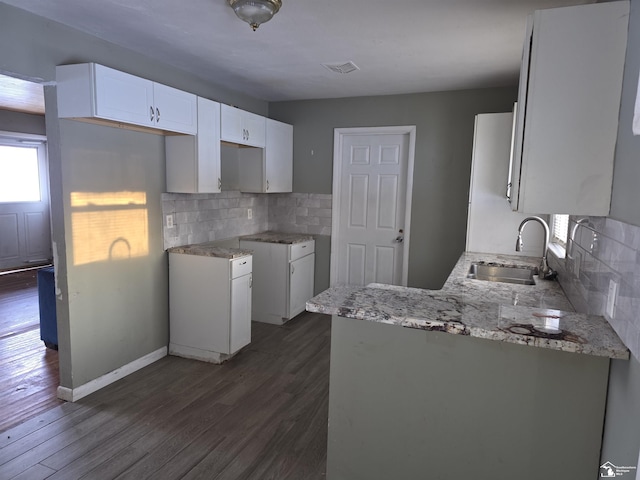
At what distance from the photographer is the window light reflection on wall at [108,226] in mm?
2793

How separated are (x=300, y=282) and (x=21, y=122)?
17.2ft

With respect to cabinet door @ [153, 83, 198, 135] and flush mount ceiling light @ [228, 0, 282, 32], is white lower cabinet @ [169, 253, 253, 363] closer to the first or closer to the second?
cabinet door @ [153, 83, 198, 135]

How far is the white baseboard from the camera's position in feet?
9.25

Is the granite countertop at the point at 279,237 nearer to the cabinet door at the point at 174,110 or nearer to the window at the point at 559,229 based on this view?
the cabinet door at the point at 174,110

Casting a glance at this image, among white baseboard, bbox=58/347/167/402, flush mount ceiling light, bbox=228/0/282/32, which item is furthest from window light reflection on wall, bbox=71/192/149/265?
flush mount ceiling light, bbox=228/0/282/32

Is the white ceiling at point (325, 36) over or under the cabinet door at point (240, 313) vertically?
over

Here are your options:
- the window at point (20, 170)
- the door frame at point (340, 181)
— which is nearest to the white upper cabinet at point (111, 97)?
the door frame at point (340, 181)

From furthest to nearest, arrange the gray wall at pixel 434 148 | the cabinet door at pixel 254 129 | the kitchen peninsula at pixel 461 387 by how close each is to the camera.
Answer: the gray wall at pixel 434 148
the cabinet door at pixel 254 129
the kitchen peninsula at pixel 461 387

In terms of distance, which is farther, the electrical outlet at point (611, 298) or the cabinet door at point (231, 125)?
the cabinet door at point (231, 125)

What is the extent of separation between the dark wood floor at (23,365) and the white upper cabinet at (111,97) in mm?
1897

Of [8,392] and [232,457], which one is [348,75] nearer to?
[232,457]

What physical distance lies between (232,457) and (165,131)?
2389 mm

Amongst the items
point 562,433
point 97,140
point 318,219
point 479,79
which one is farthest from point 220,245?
point 562,433


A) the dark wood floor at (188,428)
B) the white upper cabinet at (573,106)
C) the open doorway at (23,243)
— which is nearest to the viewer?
the white upper cabinet at (573,106)
